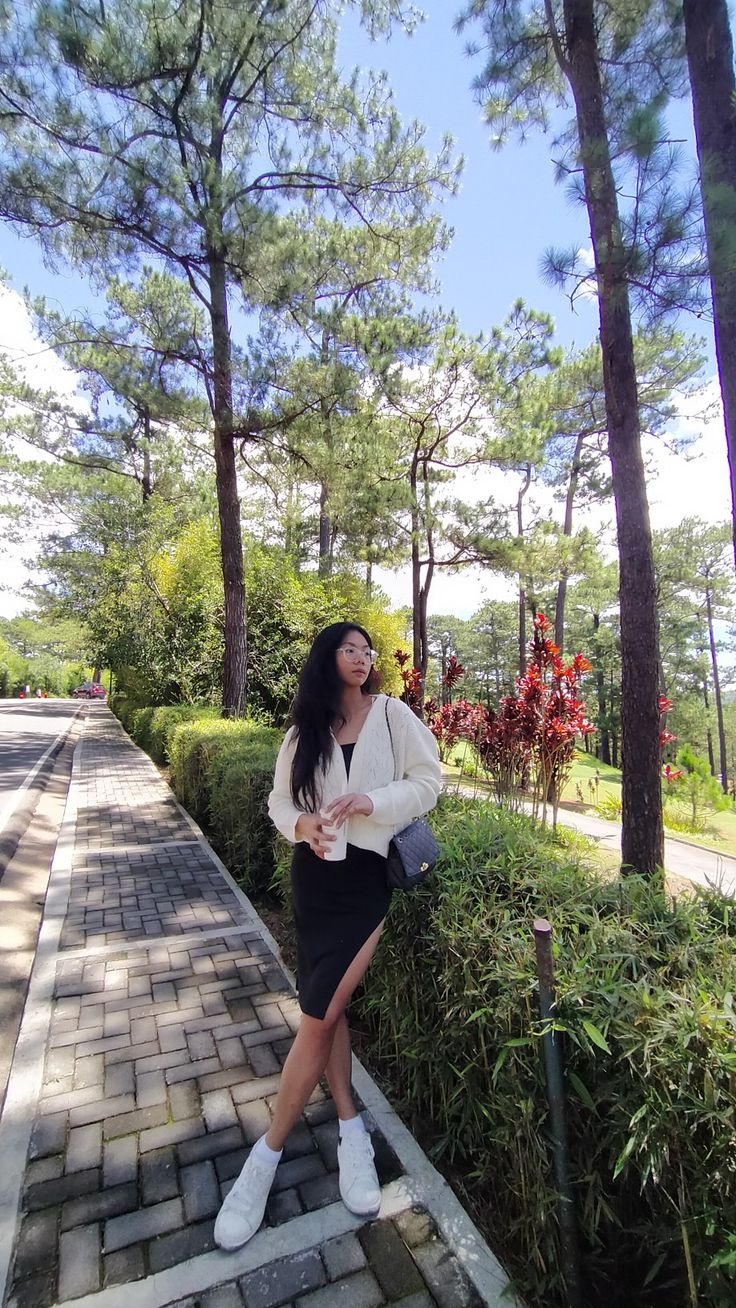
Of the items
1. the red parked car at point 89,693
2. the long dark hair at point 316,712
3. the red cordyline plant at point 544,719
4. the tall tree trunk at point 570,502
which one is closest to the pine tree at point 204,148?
the red cordyline plant at point 544,719

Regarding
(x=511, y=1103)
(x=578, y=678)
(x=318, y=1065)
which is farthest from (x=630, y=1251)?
(x=578, y=678)

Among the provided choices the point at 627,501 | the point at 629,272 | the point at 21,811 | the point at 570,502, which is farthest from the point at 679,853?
the point at 570,502

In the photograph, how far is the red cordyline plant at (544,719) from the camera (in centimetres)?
508

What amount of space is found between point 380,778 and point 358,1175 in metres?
1.14

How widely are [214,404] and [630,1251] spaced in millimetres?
8178

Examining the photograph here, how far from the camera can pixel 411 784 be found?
173cm

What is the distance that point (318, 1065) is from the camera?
1701 mm

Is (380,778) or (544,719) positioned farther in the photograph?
(544,719)

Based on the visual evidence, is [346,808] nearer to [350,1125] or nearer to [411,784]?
[411,784]

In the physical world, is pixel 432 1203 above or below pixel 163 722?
below

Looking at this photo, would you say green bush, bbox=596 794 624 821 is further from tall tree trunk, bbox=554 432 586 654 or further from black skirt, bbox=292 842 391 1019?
tall tree trunk, bbox=554 432 586 654

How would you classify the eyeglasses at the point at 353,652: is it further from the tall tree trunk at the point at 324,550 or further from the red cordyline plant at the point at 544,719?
the tall tree trunk at the point at 324,550

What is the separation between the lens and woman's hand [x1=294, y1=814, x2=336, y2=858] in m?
1.64

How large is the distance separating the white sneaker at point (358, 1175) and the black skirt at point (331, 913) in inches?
18.7
